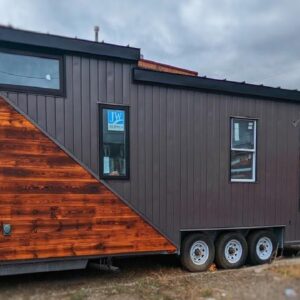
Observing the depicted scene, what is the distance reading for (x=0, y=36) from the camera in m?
6.28

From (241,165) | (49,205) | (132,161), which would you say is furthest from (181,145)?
(49,205)

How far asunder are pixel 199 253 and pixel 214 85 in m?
3.07

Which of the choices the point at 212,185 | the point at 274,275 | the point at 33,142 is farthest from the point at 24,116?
the point at 274,275

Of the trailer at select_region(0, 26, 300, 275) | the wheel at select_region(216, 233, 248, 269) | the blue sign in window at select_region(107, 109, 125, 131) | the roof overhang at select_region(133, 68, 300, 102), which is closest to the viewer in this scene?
the trailer at select_region(0, 26, 300, 275)

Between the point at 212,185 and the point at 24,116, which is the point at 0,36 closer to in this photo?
the point at 24,116

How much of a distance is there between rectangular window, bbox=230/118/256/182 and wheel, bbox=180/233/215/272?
1294mm

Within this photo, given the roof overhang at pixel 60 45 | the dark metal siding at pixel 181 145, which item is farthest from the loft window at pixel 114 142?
the roof overhang at pixel 60 45

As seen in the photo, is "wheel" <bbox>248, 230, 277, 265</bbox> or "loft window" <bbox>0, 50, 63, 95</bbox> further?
"wheel" <bbox>248, 230, 277, 265</bbox>

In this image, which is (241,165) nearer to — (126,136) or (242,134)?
(242,134)

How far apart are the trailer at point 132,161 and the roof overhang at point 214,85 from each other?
2 cm

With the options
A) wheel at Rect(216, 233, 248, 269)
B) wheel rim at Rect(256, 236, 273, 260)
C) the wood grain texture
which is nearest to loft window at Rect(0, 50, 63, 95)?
the wood grain texture

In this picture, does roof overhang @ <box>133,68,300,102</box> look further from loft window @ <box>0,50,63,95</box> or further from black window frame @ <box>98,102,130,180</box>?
loft window @ <box>0,50,63,95</box>

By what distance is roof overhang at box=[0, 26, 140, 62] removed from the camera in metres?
6.36

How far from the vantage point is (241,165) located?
28.1 feet
